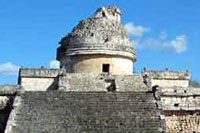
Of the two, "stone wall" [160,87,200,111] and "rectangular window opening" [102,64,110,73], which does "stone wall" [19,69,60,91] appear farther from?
"stone wall" [160,87,200,111]

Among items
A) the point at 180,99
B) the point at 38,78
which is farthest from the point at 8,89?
the point at 180,99

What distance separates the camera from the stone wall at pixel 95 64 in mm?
20703

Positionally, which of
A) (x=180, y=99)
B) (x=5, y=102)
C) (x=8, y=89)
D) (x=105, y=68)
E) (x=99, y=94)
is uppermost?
(x=105, y=68)

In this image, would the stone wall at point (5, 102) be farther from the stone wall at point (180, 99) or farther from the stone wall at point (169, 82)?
the stone wall at point (169, 82)

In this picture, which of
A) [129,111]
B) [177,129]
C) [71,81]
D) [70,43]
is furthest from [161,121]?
[70,43]

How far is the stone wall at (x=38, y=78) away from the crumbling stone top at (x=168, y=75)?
4.19m

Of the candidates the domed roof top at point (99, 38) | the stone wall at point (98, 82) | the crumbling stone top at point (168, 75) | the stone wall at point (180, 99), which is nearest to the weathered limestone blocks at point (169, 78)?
the crumbling stone top at point (168, 75)

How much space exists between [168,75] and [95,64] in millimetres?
3469

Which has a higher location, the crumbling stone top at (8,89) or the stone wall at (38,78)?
the stone wall at (38,78)

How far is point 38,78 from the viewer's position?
65.4 ft

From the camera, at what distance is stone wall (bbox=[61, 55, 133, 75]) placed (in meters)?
20.7

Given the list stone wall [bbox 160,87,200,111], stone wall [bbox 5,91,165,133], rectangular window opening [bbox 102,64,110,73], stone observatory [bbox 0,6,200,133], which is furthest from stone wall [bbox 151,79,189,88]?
stone wall [bbox 5,91,165,133]

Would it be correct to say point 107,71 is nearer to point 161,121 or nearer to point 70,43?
point 70,43

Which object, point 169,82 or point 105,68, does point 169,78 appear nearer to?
point 169,82
